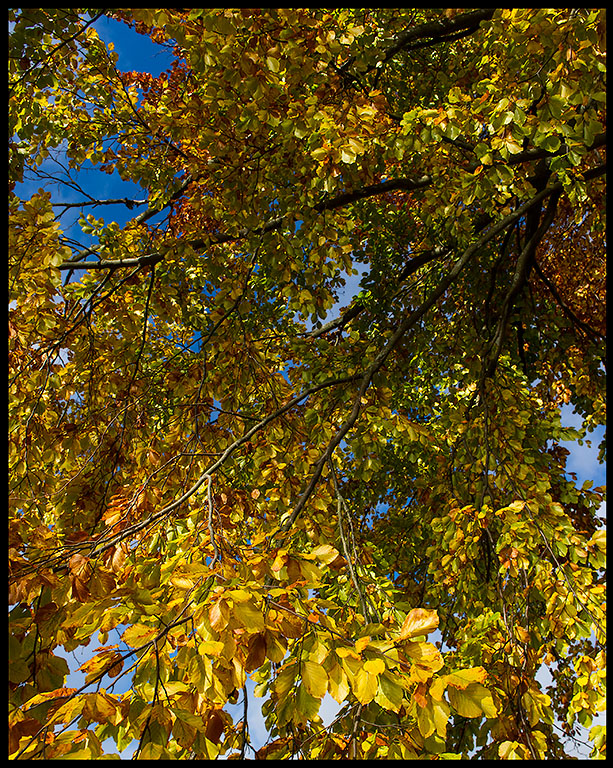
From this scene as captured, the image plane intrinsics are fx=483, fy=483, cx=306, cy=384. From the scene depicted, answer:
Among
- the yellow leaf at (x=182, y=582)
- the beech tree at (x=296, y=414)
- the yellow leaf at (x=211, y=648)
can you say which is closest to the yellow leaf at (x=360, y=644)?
the beech tree at (x=296, y=414)

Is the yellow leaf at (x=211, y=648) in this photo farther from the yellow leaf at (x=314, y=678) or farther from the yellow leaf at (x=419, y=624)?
the yellow leaf at (x=419, y=624)

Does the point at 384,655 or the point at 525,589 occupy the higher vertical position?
the point at 525,589

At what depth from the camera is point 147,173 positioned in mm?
3760

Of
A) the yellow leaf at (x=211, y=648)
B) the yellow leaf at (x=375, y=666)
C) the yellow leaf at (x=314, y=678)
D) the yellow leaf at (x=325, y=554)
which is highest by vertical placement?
the yellow leaf at (x=325, y=554)

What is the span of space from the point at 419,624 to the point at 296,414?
7.49ft

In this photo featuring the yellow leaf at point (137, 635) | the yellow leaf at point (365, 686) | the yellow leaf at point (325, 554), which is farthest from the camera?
the yellow leaf at point (325, 554)

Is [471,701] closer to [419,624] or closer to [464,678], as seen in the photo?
[464,678]

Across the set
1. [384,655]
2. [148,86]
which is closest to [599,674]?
[384,655]

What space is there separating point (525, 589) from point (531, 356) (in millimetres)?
3661

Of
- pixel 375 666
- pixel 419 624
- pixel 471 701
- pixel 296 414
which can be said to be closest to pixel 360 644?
pixel 375 666

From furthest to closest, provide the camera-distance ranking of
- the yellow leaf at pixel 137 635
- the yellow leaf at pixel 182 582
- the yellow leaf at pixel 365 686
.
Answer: the yellow leaf at pixel 182 582
the yellow leaf at pixel 137 635
the yellow leaf at pixel 365 686

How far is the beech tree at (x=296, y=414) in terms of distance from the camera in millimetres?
1249

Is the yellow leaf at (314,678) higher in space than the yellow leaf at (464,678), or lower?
lower

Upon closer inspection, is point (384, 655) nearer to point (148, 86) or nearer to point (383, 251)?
point (383, 251)
